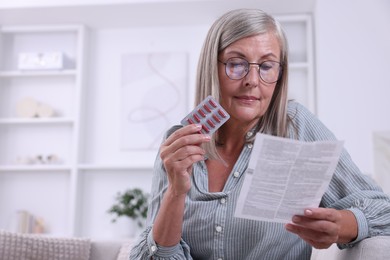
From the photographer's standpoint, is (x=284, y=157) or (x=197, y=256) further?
(x=197, y=256)

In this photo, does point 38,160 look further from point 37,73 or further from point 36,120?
point 37,73

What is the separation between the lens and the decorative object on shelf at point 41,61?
14.3 ft

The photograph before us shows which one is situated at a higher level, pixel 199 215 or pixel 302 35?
pixel 302 35

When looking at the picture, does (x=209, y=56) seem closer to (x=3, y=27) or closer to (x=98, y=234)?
(x=98, y=234)

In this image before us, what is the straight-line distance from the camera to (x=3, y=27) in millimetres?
4555

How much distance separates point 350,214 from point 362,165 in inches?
107

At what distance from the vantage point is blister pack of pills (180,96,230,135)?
1217 millimetres

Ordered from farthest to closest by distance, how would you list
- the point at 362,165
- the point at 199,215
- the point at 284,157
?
1. the point at 362,165
2. the point at 199,215
3. the point at 284,157

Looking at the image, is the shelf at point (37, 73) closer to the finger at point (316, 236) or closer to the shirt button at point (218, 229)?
the shirt button at point (218, 229)

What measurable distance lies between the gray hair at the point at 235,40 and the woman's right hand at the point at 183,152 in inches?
8.9

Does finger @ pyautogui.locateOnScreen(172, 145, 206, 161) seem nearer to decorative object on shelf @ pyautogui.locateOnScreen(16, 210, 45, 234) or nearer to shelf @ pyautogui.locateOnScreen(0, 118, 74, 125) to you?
shelf @ pyautogui.locateOnScreen(0, 118, 74, 125)

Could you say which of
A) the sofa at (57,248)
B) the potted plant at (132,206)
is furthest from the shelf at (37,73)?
the sofa at (57,248)

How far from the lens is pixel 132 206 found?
4.04 m

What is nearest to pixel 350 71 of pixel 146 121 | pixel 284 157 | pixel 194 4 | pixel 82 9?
pixel 194 4
